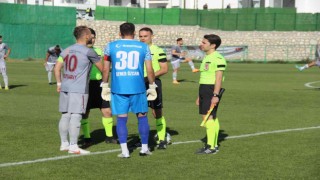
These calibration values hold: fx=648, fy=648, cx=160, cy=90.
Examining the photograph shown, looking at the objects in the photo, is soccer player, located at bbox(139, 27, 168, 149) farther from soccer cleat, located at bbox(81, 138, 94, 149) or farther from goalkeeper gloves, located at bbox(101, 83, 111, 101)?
soccer cleat, located at bbox(81, 138, 94, 149)

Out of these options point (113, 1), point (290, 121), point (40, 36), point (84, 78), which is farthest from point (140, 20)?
point (84, 78)

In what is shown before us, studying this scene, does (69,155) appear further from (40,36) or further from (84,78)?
(40,36)

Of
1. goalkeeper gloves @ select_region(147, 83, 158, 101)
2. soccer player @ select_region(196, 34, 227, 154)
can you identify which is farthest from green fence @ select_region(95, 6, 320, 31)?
goalkeeper gloves @ select_region(147, 83, 158, 101)

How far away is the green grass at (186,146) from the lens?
29.3 ft

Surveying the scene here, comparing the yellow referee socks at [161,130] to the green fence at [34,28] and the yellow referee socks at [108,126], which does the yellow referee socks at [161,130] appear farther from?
the green fence at [34,28]

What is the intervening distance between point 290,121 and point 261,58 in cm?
4825

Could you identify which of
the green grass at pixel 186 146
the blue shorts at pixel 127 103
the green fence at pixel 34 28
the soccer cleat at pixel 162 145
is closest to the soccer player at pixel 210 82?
the green grass at pixel 186 146

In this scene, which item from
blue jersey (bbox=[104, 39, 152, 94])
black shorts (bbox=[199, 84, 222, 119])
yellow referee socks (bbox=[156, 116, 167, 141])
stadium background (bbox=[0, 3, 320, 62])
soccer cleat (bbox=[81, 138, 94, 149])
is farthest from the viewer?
stadium background (bbox=[0, 3, 320, 62])

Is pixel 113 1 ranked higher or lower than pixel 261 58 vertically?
higher

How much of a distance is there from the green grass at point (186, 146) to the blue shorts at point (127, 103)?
0.76 metres

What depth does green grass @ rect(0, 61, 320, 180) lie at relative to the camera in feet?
29.3

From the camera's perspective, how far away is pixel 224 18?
66.9m

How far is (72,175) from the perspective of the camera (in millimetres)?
8719

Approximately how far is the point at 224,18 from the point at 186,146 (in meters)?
56.6
